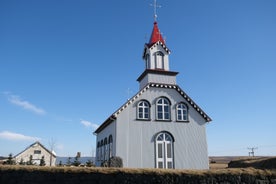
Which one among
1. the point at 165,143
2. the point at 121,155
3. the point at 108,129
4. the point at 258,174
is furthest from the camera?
the point at 108,129

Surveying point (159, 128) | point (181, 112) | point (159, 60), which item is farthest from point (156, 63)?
point (159, 128)

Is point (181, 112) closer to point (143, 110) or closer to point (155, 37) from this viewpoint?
point (143, 110)

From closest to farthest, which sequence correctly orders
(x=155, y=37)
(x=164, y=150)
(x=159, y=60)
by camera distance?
(x=164, y=150) → (x=159, y=60) → (x=155, y=37)

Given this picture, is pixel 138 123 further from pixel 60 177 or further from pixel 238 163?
pixel 238 163

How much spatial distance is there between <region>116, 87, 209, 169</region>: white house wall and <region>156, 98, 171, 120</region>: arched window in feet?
1.31

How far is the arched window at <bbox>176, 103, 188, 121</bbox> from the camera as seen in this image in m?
25.6

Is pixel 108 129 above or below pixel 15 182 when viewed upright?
above

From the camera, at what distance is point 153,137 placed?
951 inches

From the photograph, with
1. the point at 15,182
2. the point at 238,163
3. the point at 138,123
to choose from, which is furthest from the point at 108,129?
the point at 238,163

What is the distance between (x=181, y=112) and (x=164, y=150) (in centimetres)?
424

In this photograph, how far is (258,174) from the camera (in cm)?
1355

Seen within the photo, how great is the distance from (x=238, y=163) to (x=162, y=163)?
23.7m

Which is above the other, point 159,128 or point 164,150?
point 159,128

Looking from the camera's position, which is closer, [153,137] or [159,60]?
[153,137]
